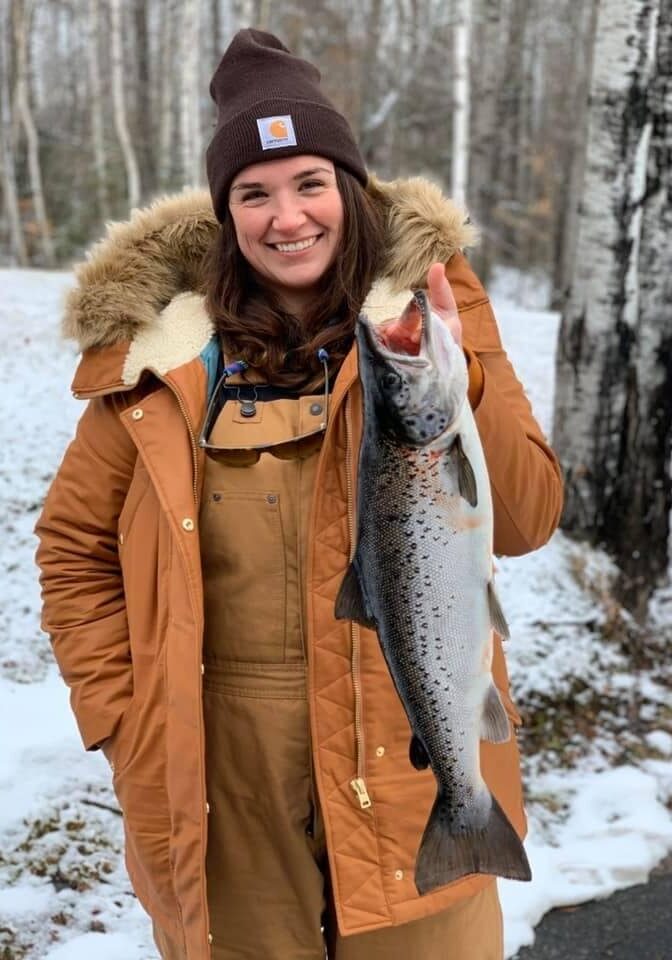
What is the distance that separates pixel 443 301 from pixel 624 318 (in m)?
4.14

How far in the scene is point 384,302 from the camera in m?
2.25

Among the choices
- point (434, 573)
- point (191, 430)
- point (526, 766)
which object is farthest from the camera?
point (526, 766)

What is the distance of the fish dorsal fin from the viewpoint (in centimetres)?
178

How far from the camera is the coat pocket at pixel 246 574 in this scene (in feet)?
7.12

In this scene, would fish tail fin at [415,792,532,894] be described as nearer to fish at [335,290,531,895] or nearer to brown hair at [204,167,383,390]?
fish at [335,290,531,895]

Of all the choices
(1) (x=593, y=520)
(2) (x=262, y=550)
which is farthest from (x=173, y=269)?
(1) (x=593, y=520)

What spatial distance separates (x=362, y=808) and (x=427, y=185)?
1.60m

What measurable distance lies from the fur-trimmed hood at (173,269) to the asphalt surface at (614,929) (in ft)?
9.10

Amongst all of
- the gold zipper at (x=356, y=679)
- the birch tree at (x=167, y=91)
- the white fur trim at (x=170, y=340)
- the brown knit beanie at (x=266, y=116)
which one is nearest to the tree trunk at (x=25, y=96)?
the birch tree at (x=167, y=91)

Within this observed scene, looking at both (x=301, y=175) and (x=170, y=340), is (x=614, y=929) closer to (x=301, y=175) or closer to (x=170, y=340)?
(x=170, y=340)

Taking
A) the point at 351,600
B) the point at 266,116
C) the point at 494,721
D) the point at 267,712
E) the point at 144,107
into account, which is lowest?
the point at 144,107

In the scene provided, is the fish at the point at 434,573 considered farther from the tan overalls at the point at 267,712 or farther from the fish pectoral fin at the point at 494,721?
the tan overalls at the point at 267,712

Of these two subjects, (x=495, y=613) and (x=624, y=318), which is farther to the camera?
(x=624, y=318)

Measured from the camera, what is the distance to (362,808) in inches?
83.8
